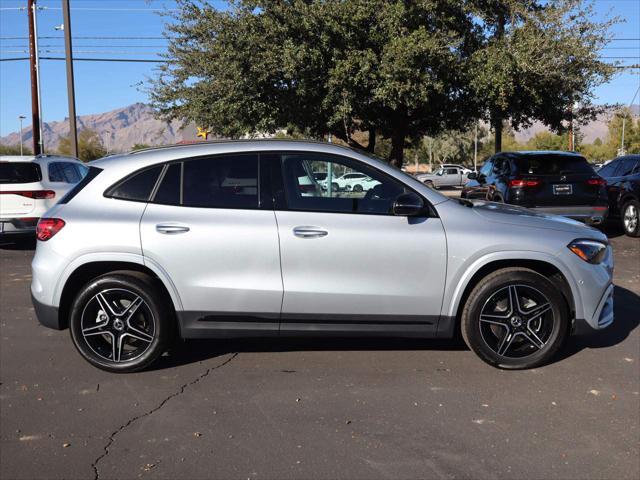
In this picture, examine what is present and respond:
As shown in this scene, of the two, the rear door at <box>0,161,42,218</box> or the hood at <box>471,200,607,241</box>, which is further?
the rear door at <box>0,161,42,218</box>

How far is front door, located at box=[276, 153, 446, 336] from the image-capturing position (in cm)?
450

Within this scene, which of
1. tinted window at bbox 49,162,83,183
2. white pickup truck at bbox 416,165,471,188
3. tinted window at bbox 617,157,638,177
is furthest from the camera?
white pickup truck at bbox 416,165,471,188

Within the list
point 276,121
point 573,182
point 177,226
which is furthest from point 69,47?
point 177,226

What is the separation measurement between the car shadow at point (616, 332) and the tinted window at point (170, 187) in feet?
11.1

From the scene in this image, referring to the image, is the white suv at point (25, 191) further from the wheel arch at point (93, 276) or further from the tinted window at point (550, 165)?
the tinted window at point (550, 165)

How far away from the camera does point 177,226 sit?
178 inches

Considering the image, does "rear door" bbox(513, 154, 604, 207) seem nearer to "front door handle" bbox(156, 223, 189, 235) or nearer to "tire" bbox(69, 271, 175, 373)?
"front door handle" bbox(156, 223, 189, 235)

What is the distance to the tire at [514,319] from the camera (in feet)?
15.1

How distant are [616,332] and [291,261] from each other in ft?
11.0

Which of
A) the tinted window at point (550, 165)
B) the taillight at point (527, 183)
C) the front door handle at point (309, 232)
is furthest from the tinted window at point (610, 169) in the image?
the front door handle at point (309, 232)

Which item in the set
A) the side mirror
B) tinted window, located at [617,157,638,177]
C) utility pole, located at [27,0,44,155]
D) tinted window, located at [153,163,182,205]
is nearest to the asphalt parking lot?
the side mirror

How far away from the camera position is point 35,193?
34.4ft

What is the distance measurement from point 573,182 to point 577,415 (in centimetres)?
785

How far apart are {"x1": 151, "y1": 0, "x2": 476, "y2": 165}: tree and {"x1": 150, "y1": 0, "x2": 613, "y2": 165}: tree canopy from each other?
0.03 m
